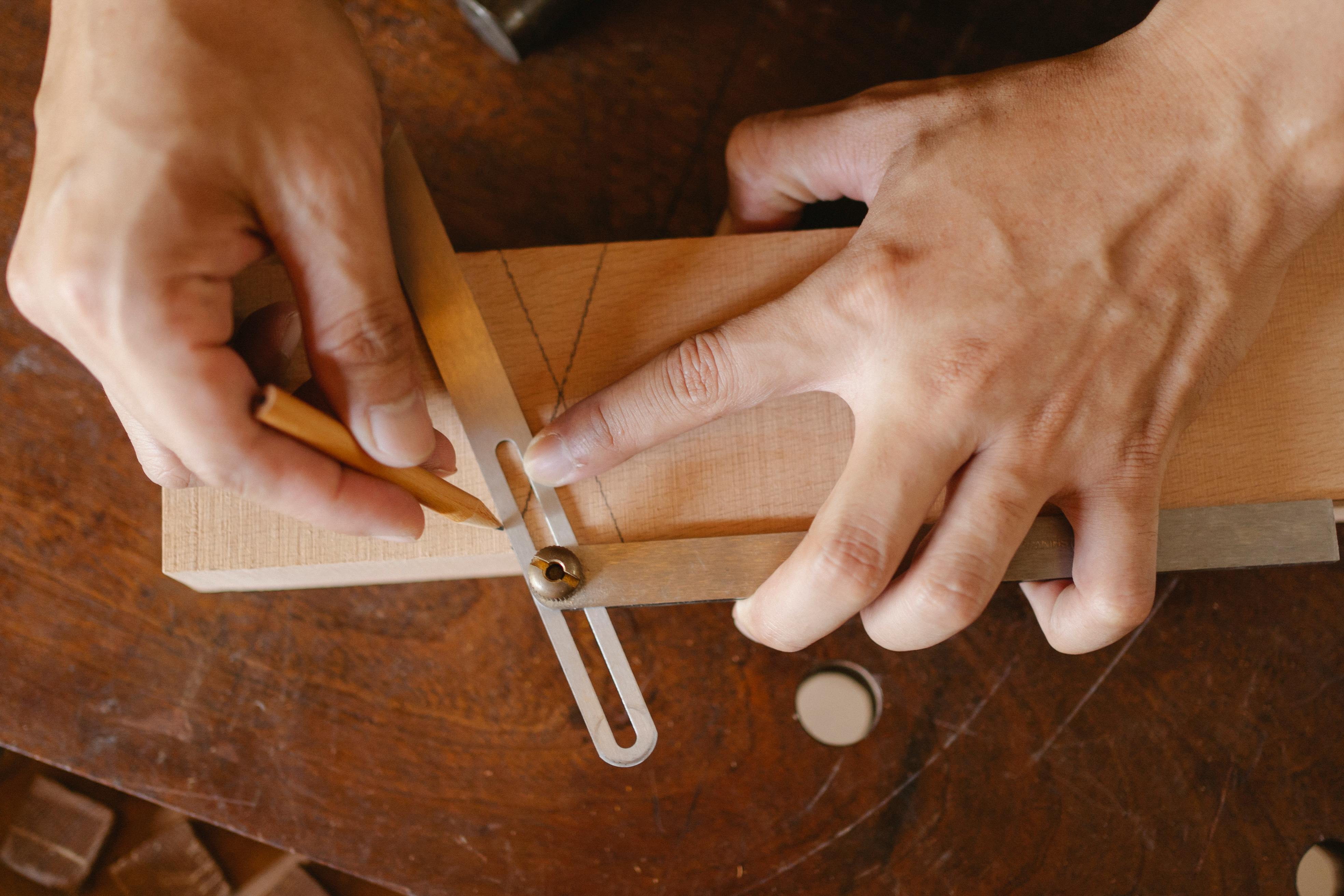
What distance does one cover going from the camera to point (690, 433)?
0.98 metres

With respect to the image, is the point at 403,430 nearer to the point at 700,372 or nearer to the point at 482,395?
the point at 482,395

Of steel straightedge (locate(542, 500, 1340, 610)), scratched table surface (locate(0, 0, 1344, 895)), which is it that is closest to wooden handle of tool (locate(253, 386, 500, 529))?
steel straightedge (locate(542, 500, 1340, 610))

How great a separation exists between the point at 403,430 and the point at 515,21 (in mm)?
840

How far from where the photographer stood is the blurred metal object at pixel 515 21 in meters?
1.24

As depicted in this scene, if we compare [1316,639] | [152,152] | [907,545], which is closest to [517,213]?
[152,152]

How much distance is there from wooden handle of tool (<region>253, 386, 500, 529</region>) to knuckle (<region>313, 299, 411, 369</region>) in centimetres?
6

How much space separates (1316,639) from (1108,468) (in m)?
0.68

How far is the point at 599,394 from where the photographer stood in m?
0.90

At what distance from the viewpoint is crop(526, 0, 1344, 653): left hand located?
844 millimetres

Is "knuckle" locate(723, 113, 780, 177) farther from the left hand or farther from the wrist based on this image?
the wrist

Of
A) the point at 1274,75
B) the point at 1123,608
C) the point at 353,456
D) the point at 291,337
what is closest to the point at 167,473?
the point at 291,337

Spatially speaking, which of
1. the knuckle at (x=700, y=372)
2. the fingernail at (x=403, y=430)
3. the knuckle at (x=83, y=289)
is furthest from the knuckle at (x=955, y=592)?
the knuckle at (x=83, y=289)

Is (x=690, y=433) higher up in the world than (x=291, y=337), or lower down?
lower down

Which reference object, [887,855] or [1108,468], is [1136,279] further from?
[887,855]
